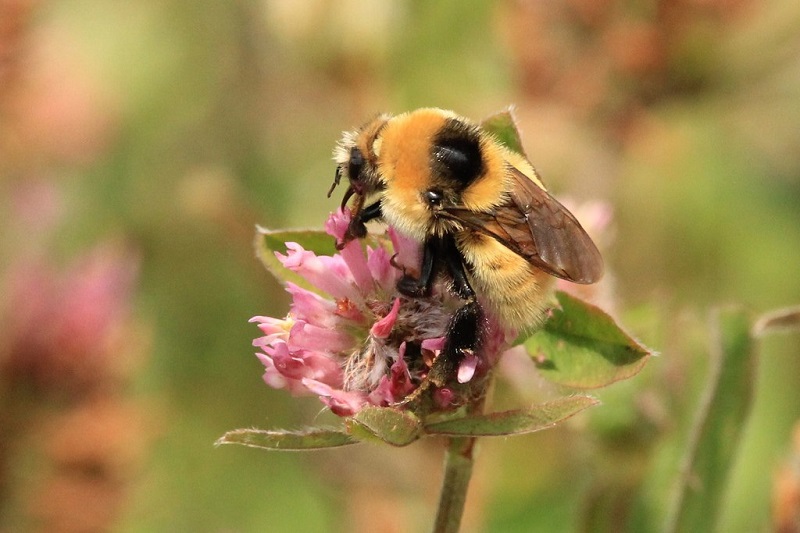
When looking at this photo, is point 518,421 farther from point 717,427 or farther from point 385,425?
Result: point 717,427

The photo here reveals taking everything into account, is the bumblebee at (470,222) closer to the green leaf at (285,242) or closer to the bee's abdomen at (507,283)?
the bee's abdomen at (507,283)

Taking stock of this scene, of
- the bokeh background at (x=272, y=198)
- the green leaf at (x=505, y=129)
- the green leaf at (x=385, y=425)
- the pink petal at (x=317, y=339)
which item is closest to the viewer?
the green leaf at (x=385, y=425)

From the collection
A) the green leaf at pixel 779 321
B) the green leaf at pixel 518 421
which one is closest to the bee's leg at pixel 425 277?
the green leaf at pixel 518 421

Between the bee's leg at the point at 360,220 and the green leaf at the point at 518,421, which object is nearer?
the green leaf at the point at 518,421

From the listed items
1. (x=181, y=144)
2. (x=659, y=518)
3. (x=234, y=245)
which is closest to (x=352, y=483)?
(x=234, y=245)

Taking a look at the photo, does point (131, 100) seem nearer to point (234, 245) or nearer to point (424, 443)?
point (234, 245)

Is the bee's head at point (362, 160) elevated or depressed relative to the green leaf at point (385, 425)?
elevated
